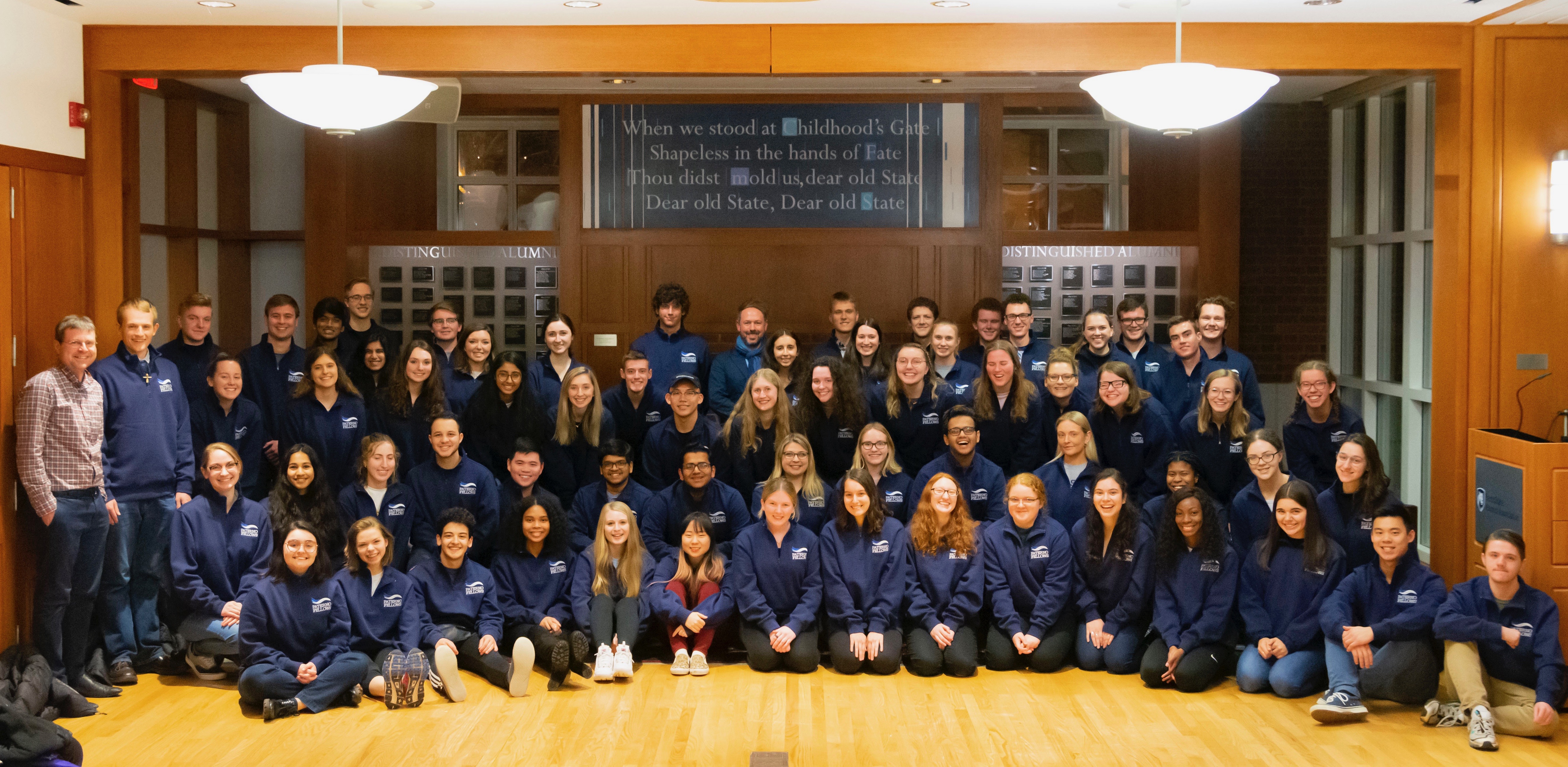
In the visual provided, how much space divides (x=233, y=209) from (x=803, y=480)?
5.09 meters

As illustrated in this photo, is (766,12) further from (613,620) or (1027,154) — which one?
(1027,154)

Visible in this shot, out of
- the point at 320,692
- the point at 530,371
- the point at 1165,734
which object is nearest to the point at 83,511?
the point at 320,692

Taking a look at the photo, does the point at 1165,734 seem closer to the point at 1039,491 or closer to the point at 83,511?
the point at 1039,491

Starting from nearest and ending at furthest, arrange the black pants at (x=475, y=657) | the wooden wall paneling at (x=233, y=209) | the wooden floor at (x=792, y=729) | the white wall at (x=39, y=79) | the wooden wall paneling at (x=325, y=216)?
1. the wooden floor at (x=792, y=729)
2. the white wall at (x=39, y=79)
3. the black pants at (x=475, y=657)
4. the wooden wall paneling at (x=325, y=216)
5. the wooden wall paneling at (x=233, y=209)

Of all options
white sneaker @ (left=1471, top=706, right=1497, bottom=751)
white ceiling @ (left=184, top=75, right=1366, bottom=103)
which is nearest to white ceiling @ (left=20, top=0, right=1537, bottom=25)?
white ceiling @ (left=184, top=75, right=1366, bottom=103)

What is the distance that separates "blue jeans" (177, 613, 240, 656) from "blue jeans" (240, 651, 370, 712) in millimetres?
393

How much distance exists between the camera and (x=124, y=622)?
18.7ft

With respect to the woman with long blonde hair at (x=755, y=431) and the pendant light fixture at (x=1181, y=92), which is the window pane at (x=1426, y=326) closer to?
the woman with long blonde hair at (x=755, y=431)

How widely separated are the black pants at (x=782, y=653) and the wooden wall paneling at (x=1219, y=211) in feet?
13.1

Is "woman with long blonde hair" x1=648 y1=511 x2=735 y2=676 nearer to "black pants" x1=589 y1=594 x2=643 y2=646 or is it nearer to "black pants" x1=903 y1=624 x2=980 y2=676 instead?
"black pants" x1=589 y1=594 x2=643 y2=646

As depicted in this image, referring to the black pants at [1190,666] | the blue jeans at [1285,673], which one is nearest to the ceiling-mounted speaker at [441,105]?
the black pants at [1190,666]

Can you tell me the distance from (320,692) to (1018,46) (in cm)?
421

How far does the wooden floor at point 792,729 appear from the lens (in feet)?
15.6

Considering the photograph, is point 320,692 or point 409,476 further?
point 409,476
